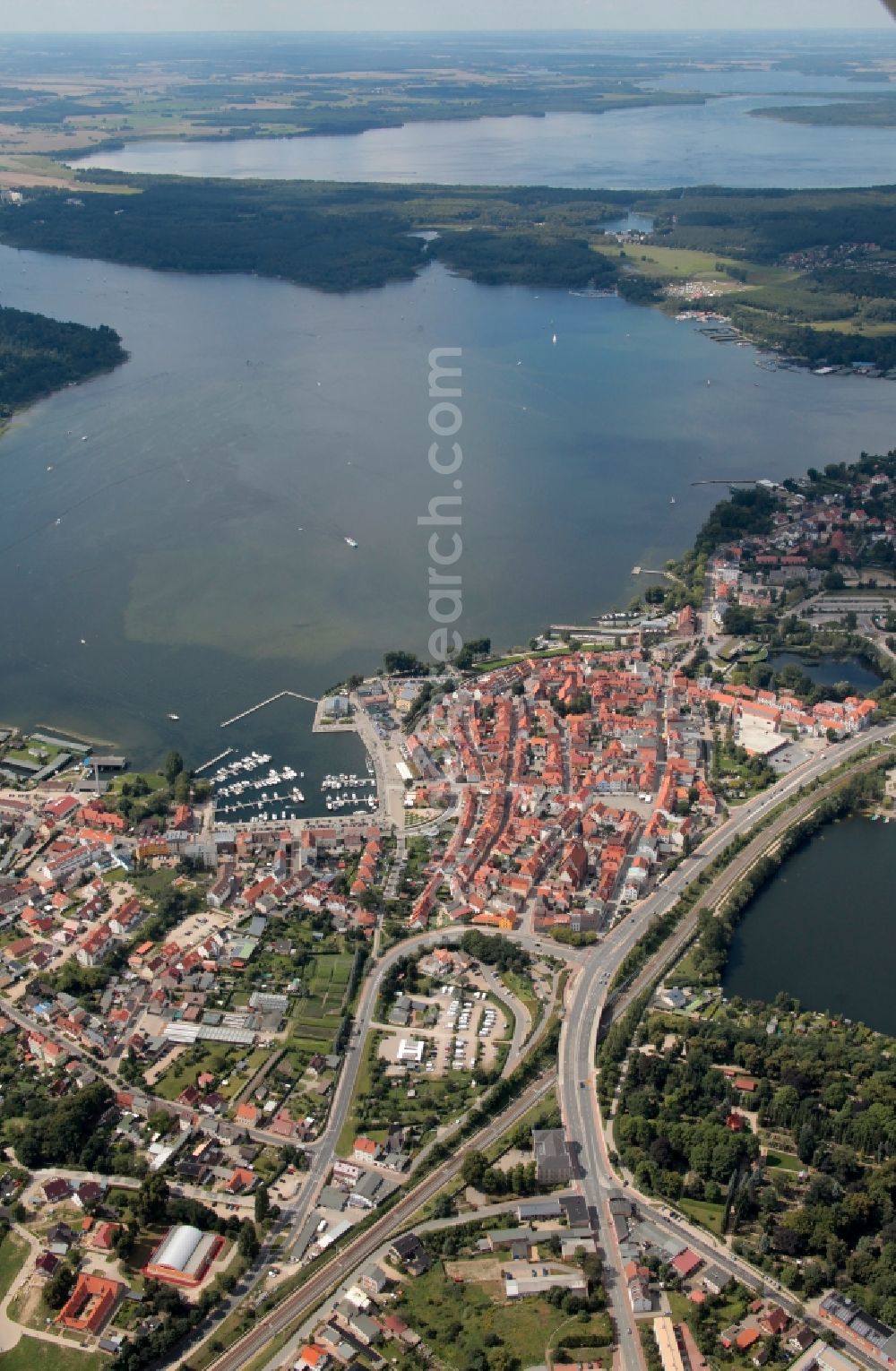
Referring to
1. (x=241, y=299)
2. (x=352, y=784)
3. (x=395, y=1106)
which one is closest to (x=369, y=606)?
(x=352, y=784)

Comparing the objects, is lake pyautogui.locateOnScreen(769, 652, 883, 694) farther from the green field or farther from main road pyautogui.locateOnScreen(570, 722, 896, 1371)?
the green field

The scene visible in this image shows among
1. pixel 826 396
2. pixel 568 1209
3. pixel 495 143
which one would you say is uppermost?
pixel 495 143

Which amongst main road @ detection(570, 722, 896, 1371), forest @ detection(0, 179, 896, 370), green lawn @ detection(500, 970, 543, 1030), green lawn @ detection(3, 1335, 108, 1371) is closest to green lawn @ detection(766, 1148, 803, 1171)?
main road @ detection(570, 722, 896, 1371)

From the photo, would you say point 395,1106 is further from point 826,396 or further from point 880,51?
point 880,51

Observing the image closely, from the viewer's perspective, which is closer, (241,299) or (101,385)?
(101,385)

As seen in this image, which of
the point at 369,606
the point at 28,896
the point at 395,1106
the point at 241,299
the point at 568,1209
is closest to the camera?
the point at 568,1209
